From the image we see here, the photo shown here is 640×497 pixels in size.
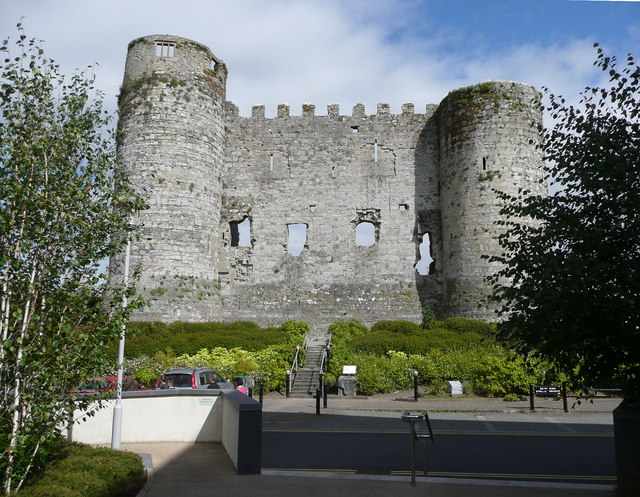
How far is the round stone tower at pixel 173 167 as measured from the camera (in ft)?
85.5

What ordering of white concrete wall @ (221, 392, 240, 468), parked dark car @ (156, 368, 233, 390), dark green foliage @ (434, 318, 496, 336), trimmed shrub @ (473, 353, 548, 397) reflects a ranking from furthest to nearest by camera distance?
dark green foliage @ (434, 318, 496, 336)
trimmed shrub @ (473, 353, 548, 397)
parked dark car @ (156, 368, 233, 390)
white concrete wall @ (221, 392, 240, 468)

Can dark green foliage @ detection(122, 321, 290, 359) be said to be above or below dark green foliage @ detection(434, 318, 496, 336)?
below

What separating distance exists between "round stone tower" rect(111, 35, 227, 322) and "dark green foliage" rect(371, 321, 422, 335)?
25.7ft

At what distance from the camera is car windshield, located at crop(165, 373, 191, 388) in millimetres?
14070

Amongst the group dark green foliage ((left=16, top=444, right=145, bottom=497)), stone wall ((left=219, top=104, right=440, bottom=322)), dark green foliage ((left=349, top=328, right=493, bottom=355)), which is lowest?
dark green foliage ((left=16, top=444, right=145, bottom=497))

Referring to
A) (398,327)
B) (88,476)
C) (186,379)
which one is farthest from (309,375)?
(88,476)

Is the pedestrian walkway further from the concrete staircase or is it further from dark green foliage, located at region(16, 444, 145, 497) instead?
the concrete staircase

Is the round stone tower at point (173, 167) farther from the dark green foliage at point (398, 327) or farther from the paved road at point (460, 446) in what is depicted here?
the paved road at point (460, 446)

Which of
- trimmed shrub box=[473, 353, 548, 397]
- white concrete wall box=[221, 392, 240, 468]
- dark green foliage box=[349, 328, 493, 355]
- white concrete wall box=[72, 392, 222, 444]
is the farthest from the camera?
dark green foliage box=[349, 328, 493, 355]

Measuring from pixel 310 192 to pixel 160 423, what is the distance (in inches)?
820

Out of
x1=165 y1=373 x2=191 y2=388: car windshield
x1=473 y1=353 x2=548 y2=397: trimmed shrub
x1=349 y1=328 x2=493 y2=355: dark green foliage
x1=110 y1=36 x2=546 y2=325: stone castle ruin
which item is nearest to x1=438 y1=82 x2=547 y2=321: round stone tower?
x1=110 y1=36 x2=546 y2=325: stone castle ruin

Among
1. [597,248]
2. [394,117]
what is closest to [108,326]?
[597,248]

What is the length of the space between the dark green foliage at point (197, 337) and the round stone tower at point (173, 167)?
1.09 meters

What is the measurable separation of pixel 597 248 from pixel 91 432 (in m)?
9.09
